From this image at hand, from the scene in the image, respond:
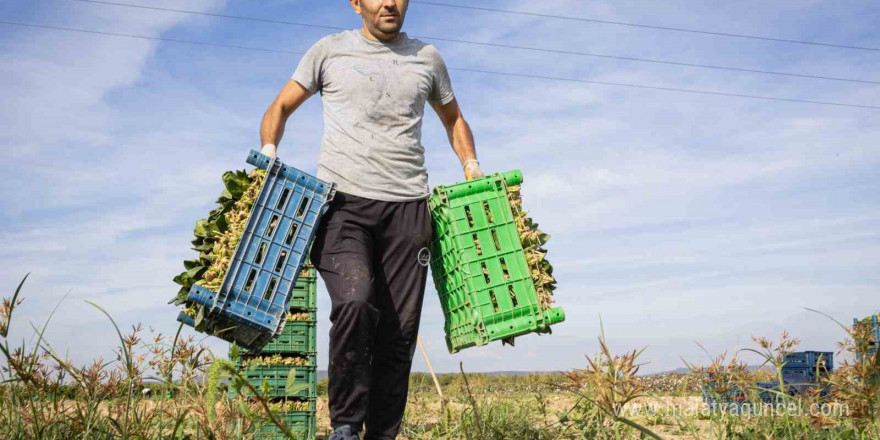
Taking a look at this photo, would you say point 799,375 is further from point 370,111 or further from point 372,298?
point 370,111

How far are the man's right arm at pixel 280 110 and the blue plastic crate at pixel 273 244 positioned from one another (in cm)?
33

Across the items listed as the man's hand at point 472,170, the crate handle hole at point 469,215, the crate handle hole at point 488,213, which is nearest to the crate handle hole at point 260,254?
the crate handle hole at point 469,215

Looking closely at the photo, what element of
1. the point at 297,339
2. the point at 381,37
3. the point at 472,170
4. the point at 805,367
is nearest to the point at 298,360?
the point at 297,339

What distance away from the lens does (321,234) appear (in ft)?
14.0

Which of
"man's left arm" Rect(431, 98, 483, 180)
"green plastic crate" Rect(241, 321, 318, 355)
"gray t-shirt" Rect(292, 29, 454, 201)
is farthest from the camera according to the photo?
"green plastic crate" Rect(241, 321, 318, 355)

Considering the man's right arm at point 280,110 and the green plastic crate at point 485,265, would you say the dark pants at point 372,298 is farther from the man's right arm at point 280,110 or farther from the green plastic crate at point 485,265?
the man's right arm at point 280,110

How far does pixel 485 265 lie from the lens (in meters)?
4.34

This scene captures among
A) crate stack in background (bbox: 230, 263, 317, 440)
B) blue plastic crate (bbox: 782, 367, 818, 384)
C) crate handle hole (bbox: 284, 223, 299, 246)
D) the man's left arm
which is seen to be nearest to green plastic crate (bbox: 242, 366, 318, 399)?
crate stack in background (bbox: 230, 263, 317, 440)

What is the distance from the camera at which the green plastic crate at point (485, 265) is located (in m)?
4.26

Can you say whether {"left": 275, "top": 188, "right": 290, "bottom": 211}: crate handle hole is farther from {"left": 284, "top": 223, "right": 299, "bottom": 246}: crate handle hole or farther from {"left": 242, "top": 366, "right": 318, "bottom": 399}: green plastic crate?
{"left": 242, "top": 366, "right": 318, "bottom": 399}: green plastic crate

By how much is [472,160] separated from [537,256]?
0.83 meters

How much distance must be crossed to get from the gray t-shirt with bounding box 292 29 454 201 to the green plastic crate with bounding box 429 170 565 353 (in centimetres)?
24

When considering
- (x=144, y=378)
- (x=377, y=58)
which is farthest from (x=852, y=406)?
(x=377, y=58)

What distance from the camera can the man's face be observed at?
14.5ft
